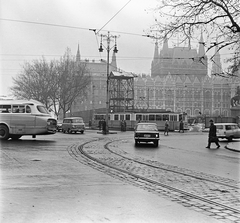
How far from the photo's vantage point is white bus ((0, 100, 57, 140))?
21.5m

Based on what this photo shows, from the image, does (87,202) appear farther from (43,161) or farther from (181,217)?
(43,161)

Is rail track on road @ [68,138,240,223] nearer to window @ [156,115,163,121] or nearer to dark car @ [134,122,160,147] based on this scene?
dark car @ [134,122,160,147]

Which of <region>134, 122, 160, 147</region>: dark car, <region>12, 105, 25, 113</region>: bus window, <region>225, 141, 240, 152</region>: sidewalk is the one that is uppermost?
<region>12, 105, 25, 113</region>: bus window

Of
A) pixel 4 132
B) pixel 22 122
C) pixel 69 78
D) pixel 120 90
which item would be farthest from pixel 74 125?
pixel 120 90

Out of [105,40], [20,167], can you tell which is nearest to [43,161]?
[20,167]

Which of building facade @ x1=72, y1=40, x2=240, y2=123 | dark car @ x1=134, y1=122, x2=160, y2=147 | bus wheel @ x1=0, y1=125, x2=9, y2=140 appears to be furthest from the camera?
building facade @ x1=72, y1=40, x2=240, y2=123

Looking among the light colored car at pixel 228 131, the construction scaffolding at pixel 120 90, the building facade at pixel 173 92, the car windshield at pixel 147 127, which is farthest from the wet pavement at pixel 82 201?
the building facade at pixel 173 92

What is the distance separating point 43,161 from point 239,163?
704 centimetres

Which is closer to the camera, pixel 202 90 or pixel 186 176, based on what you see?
pixel 186 176

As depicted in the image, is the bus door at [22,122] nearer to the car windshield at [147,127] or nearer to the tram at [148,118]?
the car windshield at [147,127]

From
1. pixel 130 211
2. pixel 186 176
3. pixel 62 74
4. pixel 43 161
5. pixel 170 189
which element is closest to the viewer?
pixel 130 211

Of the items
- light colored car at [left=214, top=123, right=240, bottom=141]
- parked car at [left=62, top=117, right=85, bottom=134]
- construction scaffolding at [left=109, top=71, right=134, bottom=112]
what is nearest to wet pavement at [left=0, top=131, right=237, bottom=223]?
light colored car at [left=214, top=123, right=240, bottom=141]

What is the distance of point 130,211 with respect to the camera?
217 inches

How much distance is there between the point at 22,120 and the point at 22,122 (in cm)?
12
